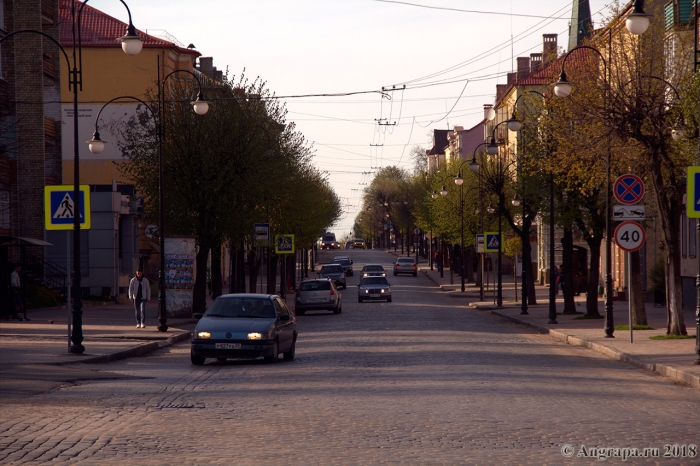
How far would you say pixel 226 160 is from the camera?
123 feet

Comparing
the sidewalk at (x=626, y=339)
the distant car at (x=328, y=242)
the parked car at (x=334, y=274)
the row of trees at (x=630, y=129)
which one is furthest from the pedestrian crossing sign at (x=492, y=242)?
the distant car at (x=328, y=242)

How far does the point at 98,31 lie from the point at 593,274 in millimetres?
42983

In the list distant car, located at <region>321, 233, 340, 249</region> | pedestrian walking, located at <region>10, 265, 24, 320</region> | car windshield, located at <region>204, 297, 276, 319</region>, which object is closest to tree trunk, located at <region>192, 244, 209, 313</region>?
pedestrian walking, located at <region>10, 265, 24, 320</region>

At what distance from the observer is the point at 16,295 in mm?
33625

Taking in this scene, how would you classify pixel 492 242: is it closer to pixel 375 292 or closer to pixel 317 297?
pixel 375 292

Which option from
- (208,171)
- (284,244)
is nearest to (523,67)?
(284,244)

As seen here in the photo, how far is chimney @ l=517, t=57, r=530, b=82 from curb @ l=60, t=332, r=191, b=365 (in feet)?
207

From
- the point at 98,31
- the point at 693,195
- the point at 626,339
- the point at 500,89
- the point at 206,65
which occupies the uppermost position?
the point at 206,65

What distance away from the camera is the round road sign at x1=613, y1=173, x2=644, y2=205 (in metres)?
22.7

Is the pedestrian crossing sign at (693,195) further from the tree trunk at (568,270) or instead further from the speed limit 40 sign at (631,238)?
the tree trunk at (568,270)

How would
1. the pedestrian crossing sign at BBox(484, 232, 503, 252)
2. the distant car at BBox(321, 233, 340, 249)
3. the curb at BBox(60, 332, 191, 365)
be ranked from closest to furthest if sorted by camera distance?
the curb at BBox(60, 332, 191, 365), the pedestrian crossing sign at BBox(484, 232, 503, 252), the distant car at BBox(321, 233, 340, 249)

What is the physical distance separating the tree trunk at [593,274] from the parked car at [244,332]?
15705mm

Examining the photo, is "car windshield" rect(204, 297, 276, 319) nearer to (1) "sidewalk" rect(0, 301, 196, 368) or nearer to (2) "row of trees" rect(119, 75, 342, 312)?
(1) "sidewalk" rect(0, 301, 196, 368)

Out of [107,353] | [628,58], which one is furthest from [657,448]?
[628,58]
